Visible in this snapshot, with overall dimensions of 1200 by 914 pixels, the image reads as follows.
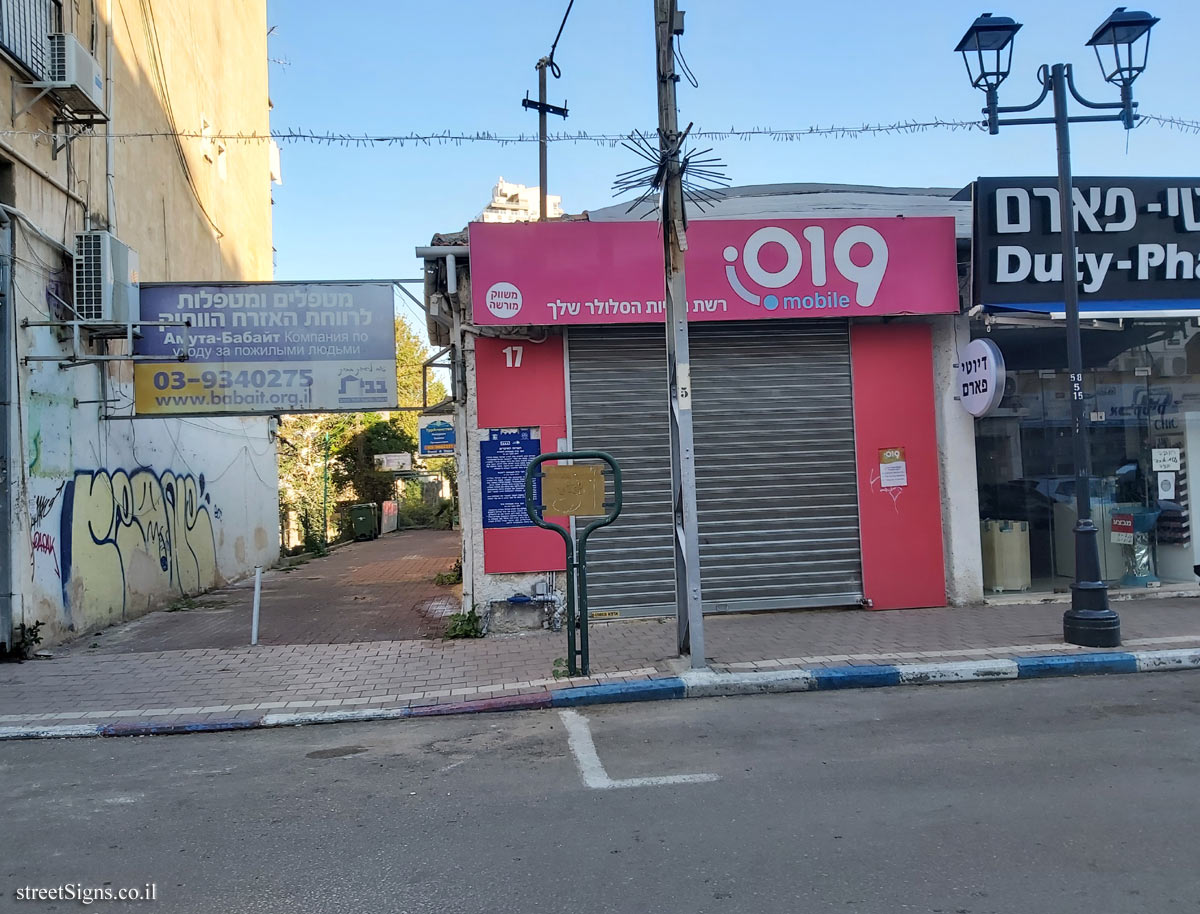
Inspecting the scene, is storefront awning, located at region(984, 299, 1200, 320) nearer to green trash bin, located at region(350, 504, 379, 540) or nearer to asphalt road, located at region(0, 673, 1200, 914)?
asphalt road, located at region(0, 673, 1200, 914)

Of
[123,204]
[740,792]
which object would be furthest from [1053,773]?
[123,204]

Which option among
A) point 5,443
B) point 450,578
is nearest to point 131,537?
point 5,443

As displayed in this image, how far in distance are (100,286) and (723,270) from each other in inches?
281

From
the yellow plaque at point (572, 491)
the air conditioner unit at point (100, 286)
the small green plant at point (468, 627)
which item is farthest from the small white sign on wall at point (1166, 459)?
the air conditioner unit at point (100, 286)

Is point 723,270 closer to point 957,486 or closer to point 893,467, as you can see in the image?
point 893,467

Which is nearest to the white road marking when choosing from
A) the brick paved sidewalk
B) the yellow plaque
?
the brick paved sidewalk

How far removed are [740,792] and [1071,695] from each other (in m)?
3.49

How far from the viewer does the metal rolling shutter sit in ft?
33.2

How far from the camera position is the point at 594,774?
5.32 m

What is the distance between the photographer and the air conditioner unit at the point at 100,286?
10156mm

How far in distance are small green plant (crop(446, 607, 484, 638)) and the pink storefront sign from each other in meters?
3.23

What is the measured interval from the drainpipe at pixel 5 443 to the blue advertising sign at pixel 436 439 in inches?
509

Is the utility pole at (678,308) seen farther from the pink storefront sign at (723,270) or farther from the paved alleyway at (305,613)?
the paved alleyway at (305,613)

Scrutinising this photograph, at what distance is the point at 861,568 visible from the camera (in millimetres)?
10492
